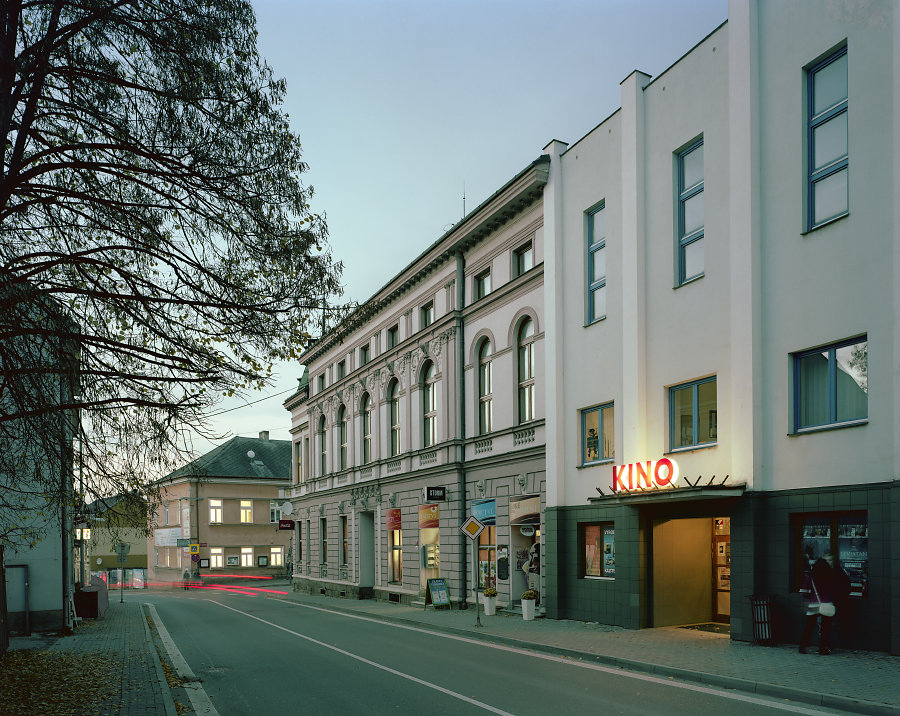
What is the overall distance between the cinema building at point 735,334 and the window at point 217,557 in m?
45.5

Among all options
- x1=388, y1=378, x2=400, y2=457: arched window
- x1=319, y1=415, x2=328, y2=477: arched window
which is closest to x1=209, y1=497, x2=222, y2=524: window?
x1=319, y1=415, x2=328, y2=477: arched window

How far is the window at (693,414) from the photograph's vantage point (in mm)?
16016

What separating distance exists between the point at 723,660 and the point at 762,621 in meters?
1.76

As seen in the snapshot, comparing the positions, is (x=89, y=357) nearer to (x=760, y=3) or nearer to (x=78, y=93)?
(x=78, y=93)

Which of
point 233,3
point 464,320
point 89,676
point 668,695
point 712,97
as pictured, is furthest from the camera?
point 464,320

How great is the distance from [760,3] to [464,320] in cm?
1357

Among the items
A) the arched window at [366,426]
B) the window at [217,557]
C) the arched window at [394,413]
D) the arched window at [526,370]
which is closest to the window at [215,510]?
the window at [217,557]

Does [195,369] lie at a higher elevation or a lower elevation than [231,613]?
higher

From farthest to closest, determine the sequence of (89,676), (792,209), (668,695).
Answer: (792,209) < (89,676) < (668,695)

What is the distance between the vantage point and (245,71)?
357 inches

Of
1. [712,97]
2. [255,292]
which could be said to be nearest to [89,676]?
[255,292]

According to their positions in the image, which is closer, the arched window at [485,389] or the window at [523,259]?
the window at [523,259]

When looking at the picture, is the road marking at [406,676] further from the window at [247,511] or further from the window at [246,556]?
Answer: the window at [247,511]

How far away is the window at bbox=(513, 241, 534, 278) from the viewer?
2330 cm
